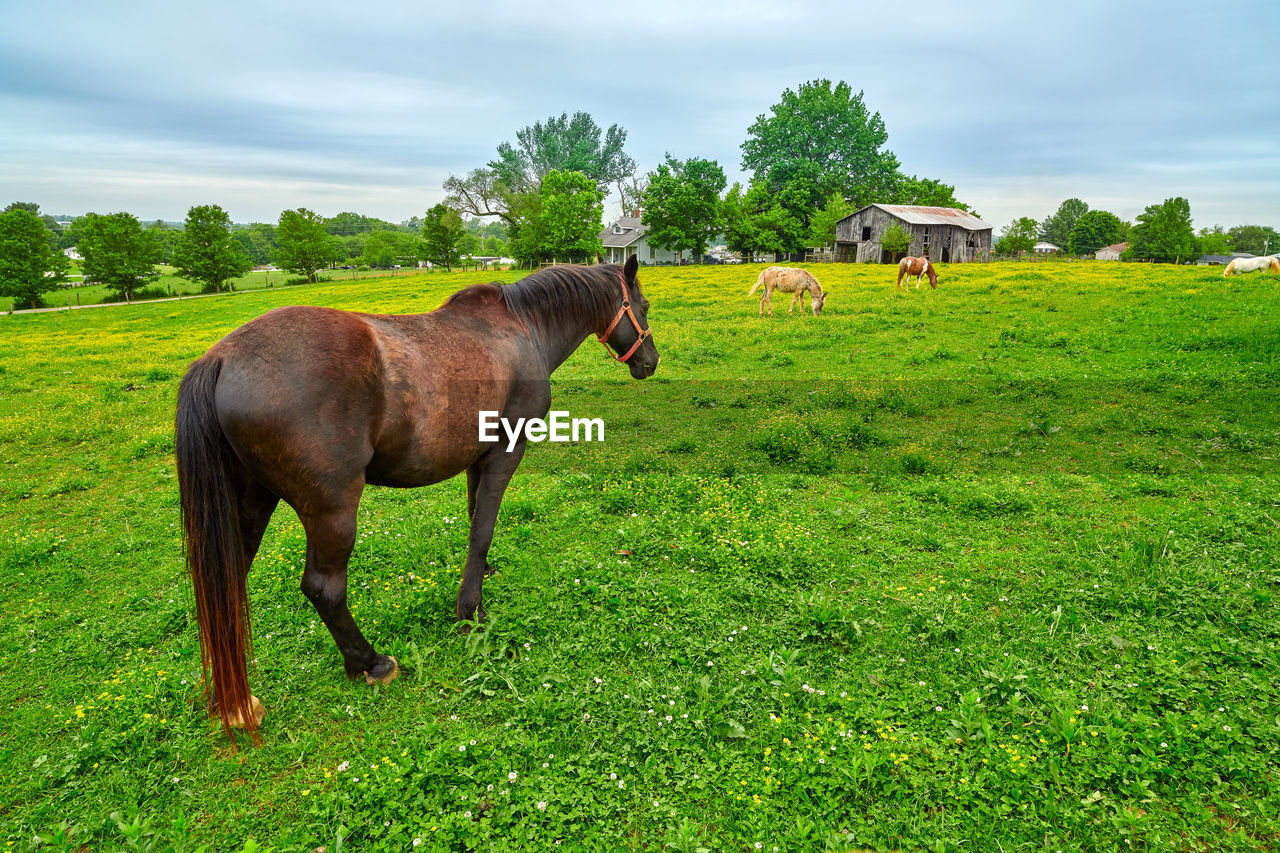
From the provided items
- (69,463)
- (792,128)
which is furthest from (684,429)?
(792,128)

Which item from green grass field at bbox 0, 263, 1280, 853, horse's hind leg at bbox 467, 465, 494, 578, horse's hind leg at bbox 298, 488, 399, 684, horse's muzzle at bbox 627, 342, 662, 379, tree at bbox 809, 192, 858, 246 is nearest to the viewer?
green grass field at bbox 0, 263, 1280, 853

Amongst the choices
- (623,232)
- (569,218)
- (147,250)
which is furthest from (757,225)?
(147,250)

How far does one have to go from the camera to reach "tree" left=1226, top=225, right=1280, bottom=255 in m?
112

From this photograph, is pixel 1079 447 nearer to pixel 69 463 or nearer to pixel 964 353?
pixel 964 353

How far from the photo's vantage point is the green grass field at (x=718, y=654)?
3.11 meters

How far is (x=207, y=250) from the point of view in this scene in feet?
169

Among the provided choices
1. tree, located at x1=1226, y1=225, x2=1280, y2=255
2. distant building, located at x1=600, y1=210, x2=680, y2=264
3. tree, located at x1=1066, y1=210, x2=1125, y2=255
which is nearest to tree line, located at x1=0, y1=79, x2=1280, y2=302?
distant building, located at x1=600, y1=210, x2=680, y2=264

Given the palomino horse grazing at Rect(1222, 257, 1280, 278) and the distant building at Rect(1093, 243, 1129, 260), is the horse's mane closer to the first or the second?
the palomino horse grazing at Rect(1222, 257, 1280, 278)

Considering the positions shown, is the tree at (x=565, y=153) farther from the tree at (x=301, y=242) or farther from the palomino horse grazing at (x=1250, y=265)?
the palomino horse grazing at (x=1250, y=265)

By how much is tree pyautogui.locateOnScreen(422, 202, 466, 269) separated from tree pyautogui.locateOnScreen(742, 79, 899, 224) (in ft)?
124

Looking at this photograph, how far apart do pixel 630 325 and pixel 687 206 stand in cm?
5526

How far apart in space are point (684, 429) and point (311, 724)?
23.7ft

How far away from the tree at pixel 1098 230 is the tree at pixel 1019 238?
40756 millimetres

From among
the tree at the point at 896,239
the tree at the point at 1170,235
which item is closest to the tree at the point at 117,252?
the tree at the point at 896,239
